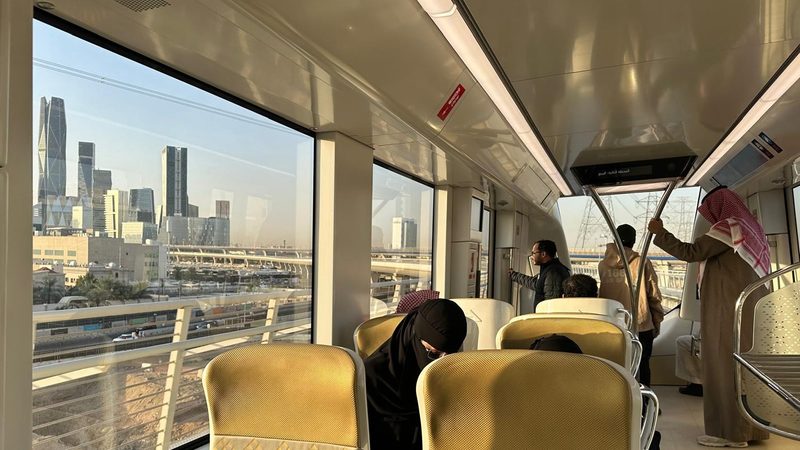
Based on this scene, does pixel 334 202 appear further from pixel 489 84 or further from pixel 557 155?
pixel 557 155

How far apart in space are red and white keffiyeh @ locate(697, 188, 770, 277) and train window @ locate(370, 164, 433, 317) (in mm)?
2624

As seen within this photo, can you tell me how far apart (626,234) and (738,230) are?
151 centimetres

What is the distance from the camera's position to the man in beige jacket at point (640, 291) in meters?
4.75

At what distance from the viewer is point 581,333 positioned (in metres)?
2.46

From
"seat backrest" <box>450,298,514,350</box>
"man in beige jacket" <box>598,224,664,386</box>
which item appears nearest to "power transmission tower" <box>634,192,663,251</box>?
"man in beige jacket" <box>598,224,664,386</box>

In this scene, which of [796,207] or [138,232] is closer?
[138,232]

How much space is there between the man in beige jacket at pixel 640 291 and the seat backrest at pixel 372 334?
2.53 meters

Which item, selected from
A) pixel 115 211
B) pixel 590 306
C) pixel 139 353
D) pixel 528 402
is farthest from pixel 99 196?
pixel 590 306

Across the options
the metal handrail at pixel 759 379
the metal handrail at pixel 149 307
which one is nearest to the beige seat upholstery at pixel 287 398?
the metal handrail at pixel 149 307

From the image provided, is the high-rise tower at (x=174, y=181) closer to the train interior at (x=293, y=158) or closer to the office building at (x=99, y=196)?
the train interior at (x=293, y=158)

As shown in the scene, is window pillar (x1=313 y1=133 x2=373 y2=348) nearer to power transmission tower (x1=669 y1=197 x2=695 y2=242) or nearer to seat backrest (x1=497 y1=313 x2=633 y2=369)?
seat backrest (x1=497 y1=313 x2=633 y2=369)

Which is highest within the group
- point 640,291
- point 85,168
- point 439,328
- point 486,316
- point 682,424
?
point 85,168

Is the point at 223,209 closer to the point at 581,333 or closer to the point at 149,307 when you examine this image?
the point at 149,307

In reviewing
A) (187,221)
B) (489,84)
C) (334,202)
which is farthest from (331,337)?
(489,84)
